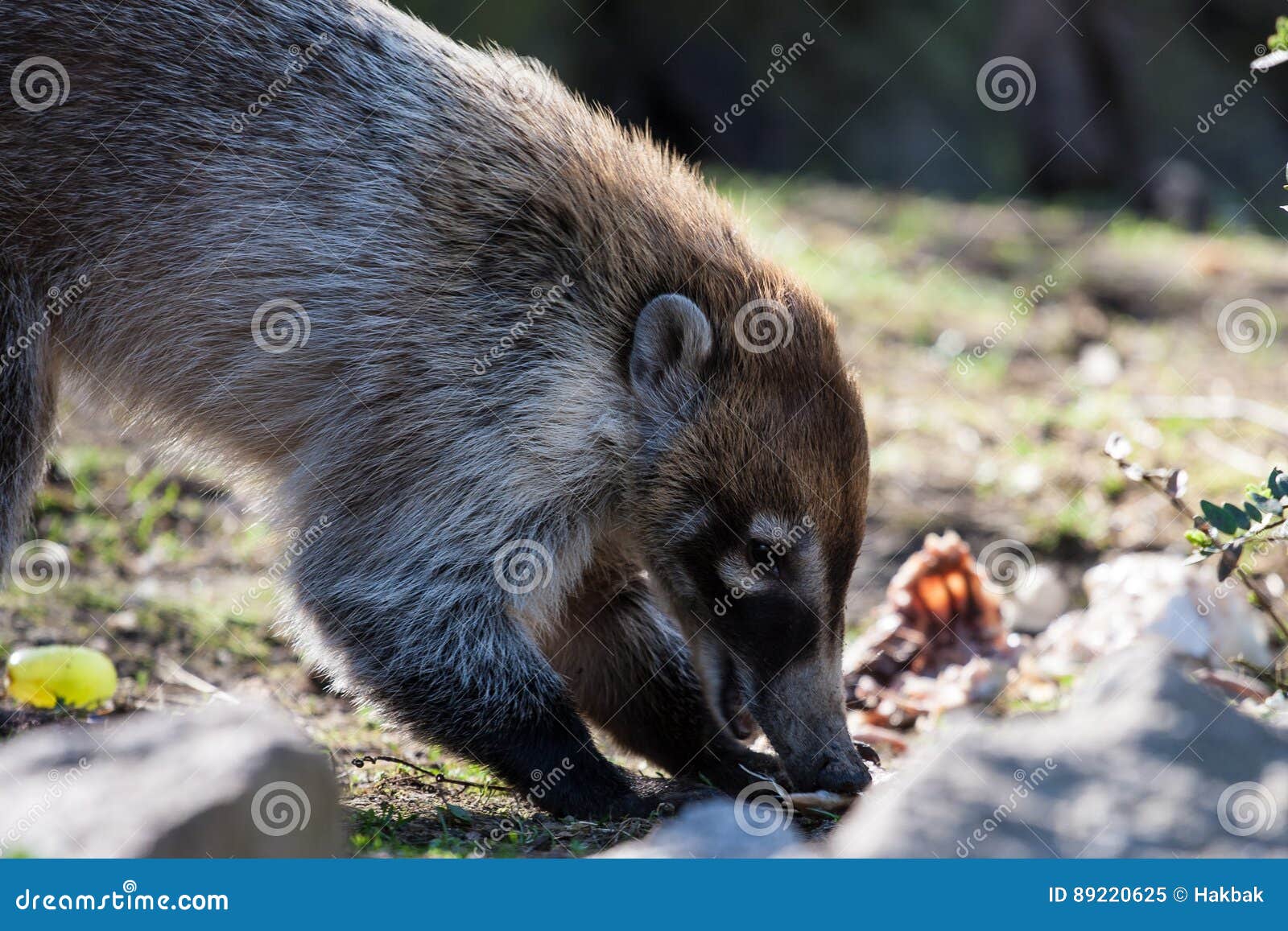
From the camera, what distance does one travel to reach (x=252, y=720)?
3244 millimetres

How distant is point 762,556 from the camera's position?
465cm

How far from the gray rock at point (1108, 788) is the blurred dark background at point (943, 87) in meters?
12.4

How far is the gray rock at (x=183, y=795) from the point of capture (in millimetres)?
2939

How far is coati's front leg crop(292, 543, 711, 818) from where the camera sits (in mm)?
4523

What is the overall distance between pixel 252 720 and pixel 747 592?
196cm

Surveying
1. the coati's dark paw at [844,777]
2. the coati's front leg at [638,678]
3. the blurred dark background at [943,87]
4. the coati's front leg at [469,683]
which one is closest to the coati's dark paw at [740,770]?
the coati's front leg at [638,678]

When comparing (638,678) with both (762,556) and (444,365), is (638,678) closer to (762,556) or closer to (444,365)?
(762,556)

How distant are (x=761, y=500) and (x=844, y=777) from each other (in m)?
0.99

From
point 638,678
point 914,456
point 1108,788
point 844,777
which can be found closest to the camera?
point 1108,788

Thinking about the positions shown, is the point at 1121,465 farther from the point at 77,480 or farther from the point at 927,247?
the point at 927,247

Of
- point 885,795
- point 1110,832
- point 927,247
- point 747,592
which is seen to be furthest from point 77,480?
point 927,247

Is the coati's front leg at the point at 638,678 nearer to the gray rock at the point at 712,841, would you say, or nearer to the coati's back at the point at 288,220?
the coati's back at the point at 288,220

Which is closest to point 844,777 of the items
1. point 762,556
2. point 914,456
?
point 762,556

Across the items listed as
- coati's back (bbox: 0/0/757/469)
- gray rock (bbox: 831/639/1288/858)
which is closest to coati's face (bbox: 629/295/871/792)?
coati's back (bbox: 0/0/757/469)
